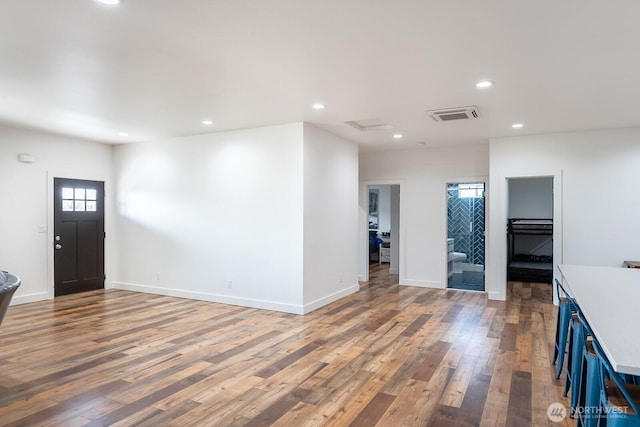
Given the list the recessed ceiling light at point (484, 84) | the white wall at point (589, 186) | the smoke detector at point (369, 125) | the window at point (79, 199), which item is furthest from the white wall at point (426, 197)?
the window at point (79, 199)

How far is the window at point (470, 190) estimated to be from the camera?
28.9 ft

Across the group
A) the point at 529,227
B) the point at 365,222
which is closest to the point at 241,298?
the point at 365,222

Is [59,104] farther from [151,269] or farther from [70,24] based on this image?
[151,269]

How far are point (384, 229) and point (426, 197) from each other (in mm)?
4445

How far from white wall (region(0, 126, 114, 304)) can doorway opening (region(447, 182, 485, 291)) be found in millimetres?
7505

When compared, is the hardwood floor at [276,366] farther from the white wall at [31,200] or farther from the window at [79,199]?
the window at [79,199]

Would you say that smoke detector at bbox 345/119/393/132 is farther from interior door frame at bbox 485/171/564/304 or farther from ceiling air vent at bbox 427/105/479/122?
interior door frame at bbox 485/171/564/304

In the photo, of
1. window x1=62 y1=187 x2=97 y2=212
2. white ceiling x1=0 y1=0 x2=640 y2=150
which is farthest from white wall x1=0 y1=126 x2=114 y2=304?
white ceiling x1=0 y1=0 x2=640 y2=150

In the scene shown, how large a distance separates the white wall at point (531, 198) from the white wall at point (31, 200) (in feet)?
29.2

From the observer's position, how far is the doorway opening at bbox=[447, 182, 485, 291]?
8938 mm

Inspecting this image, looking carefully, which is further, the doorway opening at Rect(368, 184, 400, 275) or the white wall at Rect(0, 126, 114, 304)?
the doorway opening at Rect(368, 184, 400, 275)

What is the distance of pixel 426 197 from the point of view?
24.9ft

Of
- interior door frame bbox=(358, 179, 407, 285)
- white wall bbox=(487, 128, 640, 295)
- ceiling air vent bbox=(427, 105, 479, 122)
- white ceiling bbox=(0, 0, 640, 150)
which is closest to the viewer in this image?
white ceiling bbox=(0, 0, 640, 150)

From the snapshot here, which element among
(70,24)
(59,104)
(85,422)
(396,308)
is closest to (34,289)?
(59,104)
